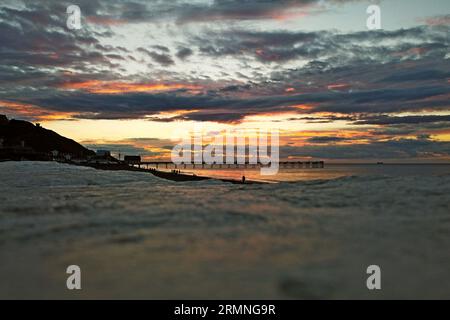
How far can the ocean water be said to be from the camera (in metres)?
4.98

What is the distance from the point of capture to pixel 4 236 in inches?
296

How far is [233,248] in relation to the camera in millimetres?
6590

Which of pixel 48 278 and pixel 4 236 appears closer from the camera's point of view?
pixel 48 278

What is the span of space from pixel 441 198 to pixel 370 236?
508 cm

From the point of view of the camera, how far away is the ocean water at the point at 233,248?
4.98 metres
